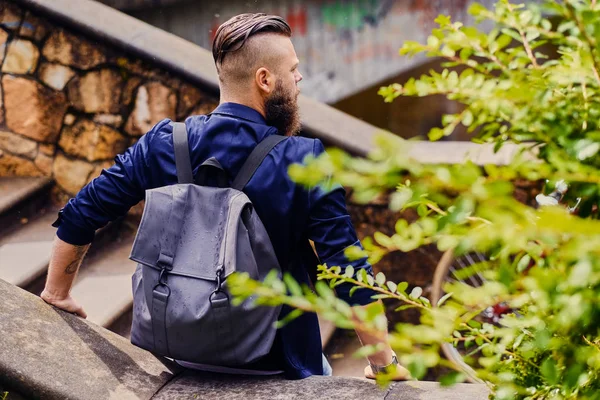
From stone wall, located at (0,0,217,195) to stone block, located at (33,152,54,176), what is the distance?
0.02m

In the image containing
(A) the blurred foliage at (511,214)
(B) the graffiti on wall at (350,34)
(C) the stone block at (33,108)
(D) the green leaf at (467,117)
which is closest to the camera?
(A) the blurred foliage at (511,214)

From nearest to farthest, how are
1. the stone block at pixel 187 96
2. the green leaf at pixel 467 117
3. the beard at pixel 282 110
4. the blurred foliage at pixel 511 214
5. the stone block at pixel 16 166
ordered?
1. the blurred foliage at pixel 511 214
2. the green leaf at pixel 467 117
3. the beard at pixel 282 110
4. the stone block at pixel 187 96
5. the stone block at pixel 16 166

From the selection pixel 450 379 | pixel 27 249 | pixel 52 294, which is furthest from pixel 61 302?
pixel 450 379

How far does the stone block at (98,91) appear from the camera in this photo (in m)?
4.12

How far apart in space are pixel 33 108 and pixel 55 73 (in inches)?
9.4

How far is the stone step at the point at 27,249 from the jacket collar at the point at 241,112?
5.61 feet

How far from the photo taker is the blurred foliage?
3.18 feet

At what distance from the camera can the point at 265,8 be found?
7.83 metres

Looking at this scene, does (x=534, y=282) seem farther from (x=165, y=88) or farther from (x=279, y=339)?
(x=165, y=88)

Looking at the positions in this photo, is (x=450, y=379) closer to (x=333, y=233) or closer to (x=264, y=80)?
(x=333, y=233)

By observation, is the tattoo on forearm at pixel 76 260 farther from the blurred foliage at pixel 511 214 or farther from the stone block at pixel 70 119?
the stone block at pixel 70 119

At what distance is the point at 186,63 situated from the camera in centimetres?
402

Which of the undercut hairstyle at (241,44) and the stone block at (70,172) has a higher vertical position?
the undercut hairstyle at (241,44)

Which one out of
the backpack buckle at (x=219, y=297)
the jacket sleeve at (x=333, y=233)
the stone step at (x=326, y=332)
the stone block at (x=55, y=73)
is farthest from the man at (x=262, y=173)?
the stone block at (x=55, y=73)
